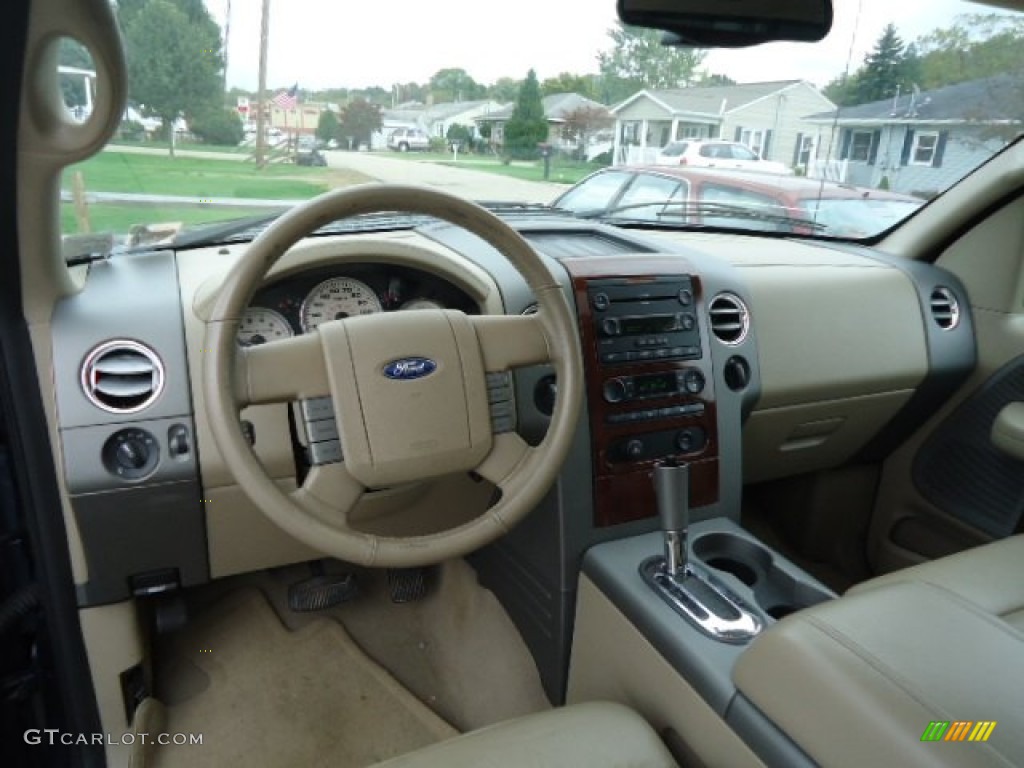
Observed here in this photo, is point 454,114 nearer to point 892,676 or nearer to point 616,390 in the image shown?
point 616,390

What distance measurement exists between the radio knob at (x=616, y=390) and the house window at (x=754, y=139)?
1.08 m

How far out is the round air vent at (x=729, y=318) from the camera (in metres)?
2.05

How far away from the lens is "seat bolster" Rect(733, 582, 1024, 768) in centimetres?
101

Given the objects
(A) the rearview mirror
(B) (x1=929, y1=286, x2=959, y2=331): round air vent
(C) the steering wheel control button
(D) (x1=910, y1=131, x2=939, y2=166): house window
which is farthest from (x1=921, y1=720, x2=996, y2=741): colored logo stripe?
(D) (x1=910, y1=131, x2=939, y2=166): house window

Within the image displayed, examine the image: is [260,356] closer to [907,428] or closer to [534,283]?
[534,283]

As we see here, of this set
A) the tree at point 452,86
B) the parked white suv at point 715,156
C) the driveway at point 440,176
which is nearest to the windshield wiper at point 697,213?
the parked white suv at point 715,156

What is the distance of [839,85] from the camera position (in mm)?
2248

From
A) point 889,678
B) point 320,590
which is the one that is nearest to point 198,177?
point 320,590

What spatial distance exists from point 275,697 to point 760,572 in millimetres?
1341

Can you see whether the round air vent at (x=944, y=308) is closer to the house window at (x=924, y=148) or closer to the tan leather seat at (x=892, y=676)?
the house window at (x=924, y=148)

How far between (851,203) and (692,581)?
164 cm

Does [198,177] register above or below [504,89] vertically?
below

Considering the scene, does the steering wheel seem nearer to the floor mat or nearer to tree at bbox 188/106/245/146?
tree at bbox 188/106/245/146

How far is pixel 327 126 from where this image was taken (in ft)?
5.75
